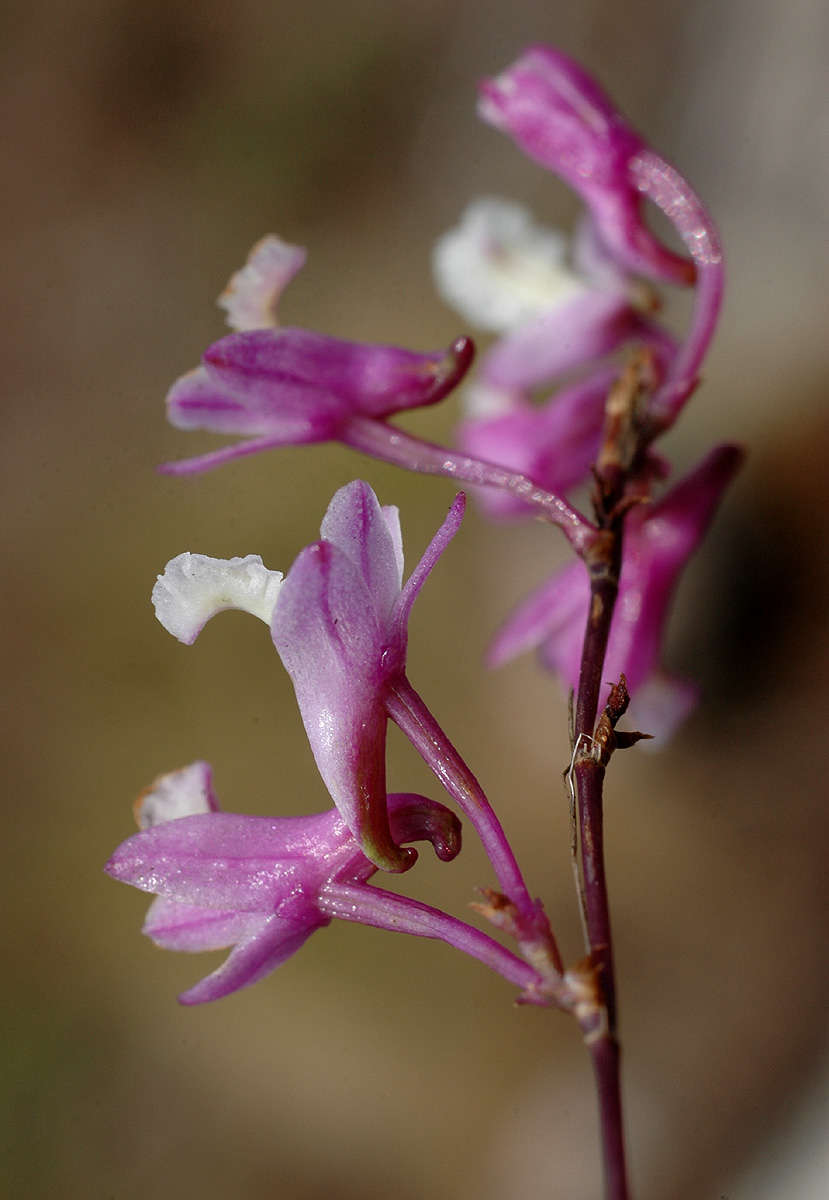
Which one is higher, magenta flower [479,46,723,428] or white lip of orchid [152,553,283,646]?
magenta flower [479,46,723,428]

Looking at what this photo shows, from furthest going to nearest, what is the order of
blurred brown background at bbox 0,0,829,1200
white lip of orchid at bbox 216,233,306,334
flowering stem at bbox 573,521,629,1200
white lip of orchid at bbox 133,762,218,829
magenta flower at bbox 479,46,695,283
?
blurred brown background at bbox 0,0,829,1200 → magenta flower at bbox 479,46,695,283 → white lip of orchid at bbox 216,233,306,334 → white lip of orchid at bbox 133,762,218,829 → flowering stem at bbox 573,521,629,1200

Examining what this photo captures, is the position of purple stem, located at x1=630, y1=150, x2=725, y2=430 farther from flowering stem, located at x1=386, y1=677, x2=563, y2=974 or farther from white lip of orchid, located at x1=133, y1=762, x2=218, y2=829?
white lip of orchid, located at x1=133, y1=762, x2=218, y2=829

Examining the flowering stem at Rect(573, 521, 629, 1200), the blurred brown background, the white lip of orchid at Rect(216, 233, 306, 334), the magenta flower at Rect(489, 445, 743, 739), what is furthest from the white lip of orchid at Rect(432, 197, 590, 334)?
the blurred brown background

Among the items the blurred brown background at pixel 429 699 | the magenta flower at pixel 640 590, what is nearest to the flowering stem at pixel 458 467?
the magenta flower at pixel 640 590

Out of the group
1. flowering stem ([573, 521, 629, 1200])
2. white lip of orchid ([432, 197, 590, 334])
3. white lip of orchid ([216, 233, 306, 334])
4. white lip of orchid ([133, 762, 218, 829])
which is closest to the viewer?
flowering stem ([573, 521, 629, 1200])

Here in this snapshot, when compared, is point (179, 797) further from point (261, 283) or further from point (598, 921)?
point (261, 283)

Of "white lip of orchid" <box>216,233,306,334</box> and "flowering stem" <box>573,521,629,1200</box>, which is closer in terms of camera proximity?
"flowering stem" <box>573,521,629,1200</box>

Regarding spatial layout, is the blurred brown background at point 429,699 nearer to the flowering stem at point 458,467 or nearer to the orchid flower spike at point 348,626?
the flowering stem at point 458,467

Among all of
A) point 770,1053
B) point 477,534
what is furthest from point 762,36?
point 770,1053
